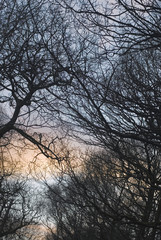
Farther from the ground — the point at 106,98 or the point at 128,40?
the point at 128,40

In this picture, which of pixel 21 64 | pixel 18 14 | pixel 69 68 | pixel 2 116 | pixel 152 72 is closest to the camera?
pixel 69 68

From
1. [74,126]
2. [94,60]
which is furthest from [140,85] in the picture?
[74,126]

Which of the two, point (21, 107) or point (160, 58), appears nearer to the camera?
point (160, 58)

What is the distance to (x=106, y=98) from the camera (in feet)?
10.9

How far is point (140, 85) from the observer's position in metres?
3.37

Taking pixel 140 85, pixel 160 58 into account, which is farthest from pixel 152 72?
pixel 140 85

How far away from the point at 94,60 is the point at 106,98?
71 cm

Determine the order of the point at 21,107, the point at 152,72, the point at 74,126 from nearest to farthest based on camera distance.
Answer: the point at 74,126
the point at 152,72
the point at 21,107

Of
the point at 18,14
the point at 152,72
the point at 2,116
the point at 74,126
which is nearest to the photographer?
the point at 74,126

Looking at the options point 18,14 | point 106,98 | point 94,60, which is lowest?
point 106,98

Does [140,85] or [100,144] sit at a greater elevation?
[140,85]

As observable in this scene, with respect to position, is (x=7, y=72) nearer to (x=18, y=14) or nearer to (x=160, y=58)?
(x=18, y=14)

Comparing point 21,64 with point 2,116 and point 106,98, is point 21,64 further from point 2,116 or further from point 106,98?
point 2,116

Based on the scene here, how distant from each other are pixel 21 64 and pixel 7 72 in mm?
373
